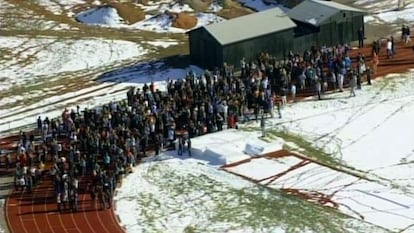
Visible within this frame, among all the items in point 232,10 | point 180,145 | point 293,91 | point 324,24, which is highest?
point 324,24

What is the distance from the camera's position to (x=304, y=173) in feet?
112

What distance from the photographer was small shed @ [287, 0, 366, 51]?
47938 millimetres

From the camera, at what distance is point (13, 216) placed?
31.6 meters

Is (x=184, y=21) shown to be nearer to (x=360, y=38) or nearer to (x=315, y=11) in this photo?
(x=315, y=11)

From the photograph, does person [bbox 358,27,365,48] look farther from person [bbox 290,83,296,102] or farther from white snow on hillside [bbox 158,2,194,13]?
white snow on hillside [bbox 158,2,194,13]

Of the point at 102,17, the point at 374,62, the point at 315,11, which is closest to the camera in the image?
the point at 374,62

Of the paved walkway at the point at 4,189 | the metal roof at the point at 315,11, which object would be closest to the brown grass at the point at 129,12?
the metal roof at the point at 315,11

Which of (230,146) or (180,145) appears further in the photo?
(230,146)

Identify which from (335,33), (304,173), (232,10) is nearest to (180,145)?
(304,173)

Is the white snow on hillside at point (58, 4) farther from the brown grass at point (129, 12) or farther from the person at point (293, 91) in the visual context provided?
the person at point (293, 91)

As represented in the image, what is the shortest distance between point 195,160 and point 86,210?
19.1ft

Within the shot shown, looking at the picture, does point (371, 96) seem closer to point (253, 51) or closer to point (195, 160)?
point (253, 51)

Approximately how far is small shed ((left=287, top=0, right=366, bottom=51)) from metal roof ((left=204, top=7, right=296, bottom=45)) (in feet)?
4.37

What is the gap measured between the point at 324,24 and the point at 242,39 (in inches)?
201
